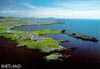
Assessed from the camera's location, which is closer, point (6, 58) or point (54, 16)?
point (6, 58)

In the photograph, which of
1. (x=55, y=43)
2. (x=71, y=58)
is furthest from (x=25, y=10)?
(x=71, y=58)

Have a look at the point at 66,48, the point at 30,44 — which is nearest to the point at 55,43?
the point at 66,48

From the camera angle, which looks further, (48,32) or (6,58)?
(48,32)

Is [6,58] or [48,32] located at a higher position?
[48,32]

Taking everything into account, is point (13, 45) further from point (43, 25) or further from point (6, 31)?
point (43, 25)

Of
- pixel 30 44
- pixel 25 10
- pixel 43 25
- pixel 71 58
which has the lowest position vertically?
pixel 71 58

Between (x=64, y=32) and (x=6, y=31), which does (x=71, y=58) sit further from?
(x=6, y=31)
